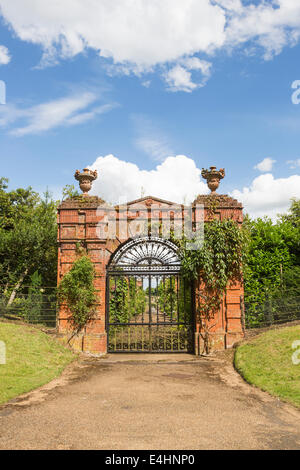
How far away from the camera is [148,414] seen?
5188mm

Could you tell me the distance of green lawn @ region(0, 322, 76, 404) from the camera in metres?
6.71

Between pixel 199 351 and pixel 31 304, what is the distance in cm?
575

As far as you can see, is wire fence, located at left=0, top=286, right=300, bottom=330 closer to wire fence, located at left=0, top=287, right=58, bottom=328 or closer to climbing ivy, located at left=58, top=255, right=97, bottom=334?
wire fence, located at left=0, top=287, right=58, bottom=328

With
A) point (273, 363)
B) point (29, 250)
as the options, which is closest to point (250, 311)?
point (273, 363)

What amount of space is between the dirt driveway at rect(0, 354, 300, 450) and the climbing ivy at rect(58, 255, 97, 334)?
231cm

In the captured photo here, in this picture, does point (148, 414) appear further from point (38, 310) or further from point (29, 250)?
point (29, 250)

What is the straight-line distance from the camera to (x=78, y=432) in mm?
4445

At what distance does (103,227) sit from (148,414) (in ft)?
21.0

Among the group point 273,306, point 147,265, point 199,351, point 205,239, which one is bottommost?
point 199,351

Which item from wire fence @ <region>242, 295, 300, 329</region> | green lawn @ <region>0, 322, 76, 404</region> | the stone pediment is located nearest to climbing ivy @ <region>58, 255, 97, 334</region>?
green lawn @ <region>0, 322, 76, 404</region>

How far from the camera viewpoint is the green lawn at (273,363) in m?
6.33

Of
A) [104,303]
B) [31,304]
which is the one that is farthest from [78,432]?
[31,304]

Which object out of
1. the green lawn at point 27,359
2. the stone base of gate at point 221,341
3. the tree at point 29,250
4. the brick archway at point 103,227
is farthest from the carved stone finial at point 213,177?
the tree at point 29,250

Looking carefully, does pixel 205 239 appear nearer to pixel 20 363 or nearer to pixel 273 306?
pixel 273 306
